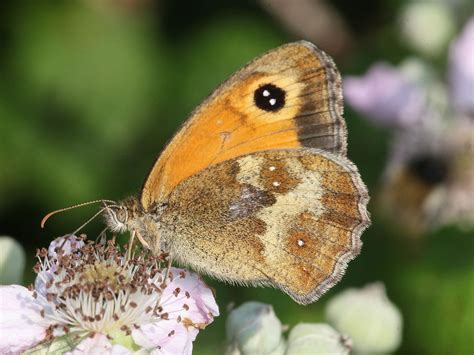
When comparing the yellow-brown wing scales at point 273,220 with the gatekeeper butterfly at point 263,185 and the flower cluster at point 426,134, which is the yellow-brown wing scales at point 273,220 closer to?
the gatekeeper butterfly at point 263,185

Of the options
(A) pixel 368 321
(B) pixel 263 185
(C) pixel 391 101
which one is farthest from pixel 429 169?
(B) pixel 263 185

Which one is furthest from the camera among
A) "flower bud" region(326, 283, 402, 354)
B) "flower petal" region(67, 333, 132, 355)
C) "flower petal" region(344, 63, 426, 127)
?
"flower petal" region(344, 63, 426, 127)

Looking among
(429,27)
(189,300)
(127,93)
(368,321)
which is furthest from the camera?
(127,93)

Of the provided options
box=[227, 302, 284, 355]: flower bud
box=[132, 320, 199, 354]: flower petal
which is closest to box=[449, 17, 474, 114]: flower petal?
box=[227, 302, 284, 355]: flower bud

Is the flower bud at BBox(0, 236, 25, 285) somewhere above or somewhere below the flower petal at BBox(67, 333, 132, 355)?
above

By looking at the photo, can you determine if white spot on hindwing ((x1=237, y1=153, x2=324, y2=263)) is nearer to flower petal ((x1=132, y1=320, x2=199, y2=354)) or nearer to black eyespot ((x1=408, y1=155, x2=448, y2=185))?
flower petal ((x1=132, y1=320, x2=199, y2=354))

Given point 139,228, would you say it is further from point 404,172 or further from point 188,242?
point 404,172

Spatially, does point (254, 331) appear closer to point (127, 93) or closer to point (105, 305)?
point (105, 305)

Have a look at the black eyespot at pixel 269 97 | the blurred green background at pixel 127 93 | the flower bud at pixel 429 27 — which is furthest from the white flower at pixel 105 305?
the flower bud at pixel 429 27
